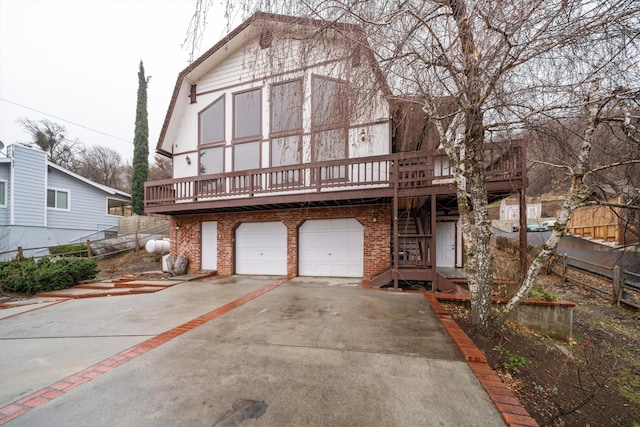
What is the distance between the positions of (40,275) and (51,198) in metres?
8.45

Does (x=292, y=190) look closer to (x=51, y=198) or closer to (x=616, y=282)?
(x=616, y=282)

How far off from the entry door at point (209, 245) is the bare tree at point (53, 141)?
21.4 metres

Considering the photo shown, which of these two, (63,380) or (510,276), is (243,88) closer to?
(63,380)

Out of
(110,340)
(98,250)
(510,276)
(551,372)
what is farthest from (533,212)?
(98,250)

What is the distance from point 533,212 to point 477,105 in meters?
30.4

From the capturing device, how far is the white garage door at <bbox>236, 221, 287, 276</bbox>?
848 centimetres

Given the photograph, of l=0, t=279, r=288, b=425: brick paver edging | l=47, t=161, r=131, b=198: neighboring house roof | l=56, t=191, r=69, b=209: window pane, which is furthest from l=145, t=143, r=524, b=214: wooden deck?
l=56, t=191, r=69, b=209: window pane

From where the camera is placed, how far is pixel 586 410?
8.25 ft

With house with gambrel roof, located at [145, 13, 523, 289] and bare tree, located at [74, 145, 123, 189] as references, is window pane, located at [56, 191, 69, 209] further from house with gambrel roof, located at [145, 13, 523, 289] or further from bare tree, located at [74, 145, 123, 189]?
bare tree, located at [74, 145, 123, 189]

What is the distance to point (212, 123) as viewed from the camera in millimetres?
8984

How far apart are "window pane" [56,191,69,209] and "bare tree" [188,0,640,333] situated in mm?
16394

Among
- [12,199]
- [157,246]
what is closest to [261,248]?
[157,246]

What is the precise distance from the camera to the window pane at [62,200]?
12.9 meters

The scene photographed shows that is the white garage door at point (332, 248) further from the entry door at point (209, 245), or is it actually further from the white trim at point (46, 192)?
the white trim at point (46, 192)
